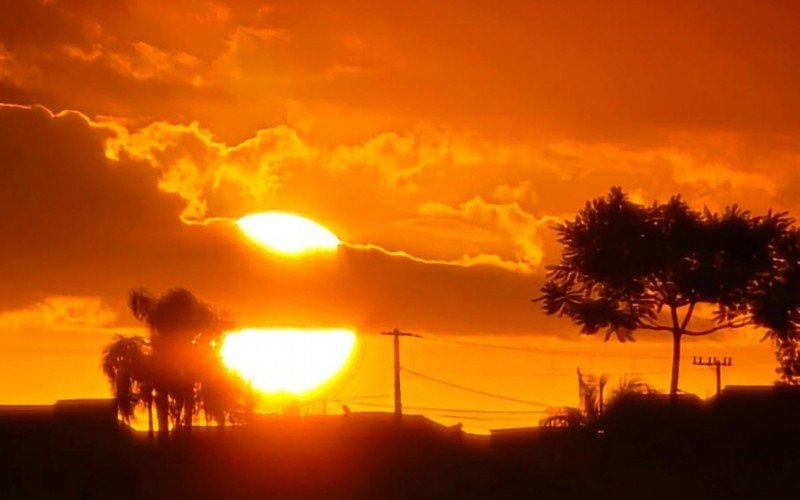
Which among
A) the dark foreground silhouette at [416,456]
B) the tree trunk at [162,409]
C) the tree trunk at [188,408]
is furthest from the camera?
the tree trunk at [188,408]

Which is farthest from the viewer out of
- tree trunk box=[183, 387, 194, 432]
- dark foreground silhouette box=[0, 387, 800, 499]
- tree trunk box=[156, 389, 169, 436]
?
tree trunk box=[183, 387, 194, 432]

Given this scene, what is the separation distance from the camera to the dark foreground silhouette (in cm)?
6325

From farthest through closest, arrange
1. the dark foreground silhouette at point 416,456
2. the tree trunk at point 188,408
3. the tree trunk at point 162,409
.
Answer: the tree trunk at point 188,408 → the tree trunk at point 162,409 → the dark foreground silhouette at point 416,456

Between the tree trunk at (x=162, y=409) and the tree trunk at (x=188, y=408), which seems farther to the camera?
the tree trunk at (x=188, y=408)

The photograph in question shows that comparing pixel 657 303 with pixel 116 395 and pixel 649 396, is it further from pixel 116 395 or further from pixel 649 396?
pixel 116 395

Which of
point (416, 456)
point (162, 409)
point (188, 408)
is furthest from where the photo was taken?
point (188, 408)

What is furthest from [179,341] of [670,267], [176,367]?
[670,267]

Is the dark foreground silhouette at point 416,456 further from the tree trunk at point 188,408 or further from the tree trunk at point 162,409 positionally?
the tree trunk at point 188,408

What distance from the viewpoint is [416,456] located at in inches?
2761

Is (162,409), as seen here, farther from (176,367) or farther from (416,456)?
(416,456)

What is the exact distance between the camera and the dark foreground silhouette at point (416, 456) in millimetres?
63250

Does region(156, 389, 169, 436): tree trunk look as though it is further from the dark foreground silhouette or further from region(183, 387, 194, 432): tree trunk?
the dark foreground silhouette

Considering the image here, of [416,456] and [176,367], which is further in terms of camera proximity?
[176,367]

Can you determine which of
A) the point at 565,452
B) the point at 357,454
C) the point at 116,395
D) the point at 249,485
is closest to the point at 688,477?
the point at 565,452
